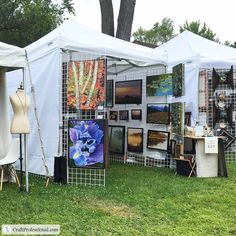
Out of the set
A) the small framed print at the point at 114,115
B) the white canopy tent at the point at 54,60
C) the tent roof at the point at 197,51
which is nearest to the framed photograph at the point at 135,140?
the small framed print at the point at 114,115

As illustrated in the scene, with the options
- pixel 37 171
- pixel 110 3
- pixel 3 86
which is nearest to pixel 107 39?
pixel 3 86

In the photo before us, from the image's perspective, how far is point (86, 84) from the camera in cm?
617

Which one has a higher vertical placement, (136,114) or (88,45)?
(88,45)

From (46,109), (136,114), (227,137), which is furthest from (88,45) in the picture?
(227,137)

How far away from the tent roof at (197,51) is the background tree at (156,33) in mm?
42600

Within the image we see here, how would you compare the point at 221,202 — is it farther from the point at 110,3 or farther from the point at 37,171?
the point at 110,3

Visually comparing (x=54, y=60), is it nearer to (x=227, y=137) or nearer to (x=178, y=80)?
(x=178, y=80)

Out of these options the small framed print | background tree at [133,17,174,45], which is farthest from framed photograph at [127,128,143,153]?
background tree at [133,17,174,45]

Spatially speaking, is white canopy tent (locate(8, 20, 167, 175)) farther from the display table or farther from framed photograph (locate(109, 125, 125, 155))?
framed photograph (locate(109, 125, 125, 155))

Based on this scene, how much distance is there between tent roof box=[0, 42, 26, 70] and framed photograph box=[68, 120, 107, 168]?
1.26m

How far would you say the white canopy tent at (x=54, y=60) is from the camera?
643 centimetres

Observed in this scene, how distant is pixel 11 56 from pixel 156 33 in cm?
4890

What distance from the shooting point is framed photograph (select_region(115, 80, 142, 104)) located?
8.64 metres

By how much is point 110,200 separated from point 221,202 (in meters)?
1.47
